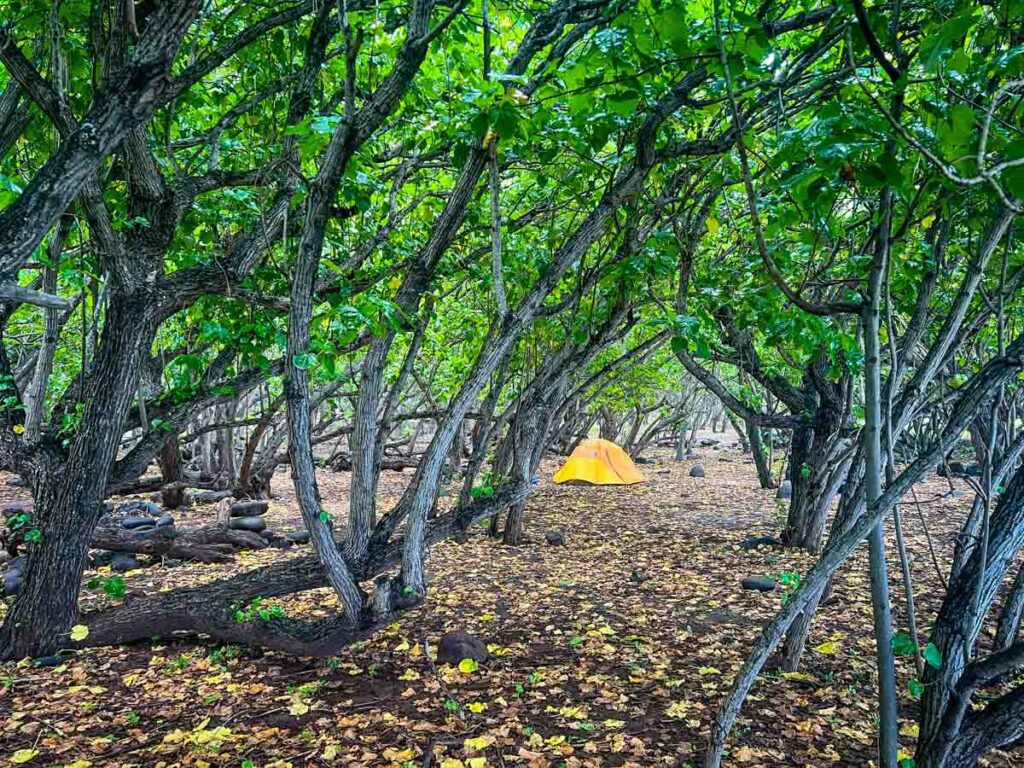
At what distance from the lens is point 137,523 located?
9031 mm

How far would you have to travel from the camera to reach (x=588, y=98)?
2.55 meters

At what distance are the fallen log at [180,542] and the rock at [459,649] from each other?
460cm

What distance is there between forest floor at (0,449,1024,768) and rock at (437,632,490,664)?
0.11 metres

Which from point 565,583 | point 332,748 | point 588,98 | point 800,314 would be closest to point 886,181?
point 588,98

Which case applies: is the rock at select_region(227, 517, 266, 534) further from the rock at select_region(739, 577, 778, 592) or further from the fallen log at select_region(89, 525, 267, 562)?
the rock at select_region(739, 577, 778, 592)

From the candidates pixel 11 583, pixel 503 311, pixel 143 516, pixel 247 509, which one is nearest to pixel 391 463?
pixel 247 509

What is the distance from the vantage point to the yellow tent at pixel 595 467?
12055 millimetres

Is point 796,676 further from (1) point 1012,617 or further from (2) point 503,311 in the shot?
(2) point 503,311

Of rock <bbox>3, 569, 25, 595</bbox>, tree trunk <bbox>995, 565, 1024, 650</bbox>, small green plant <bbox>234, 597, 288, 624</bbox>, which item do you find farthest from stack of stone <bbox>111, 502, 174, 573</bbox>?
tree trunk <bbox>995, 565, 1024, 650</bbox>

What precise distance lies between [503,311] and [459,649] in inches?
94.6

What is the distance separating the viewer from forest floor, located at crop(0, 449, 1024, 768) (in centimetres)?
312

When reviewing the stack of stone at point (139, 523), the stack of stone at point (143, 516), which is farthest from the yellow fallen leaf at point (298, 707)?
the stack of stone at point (143, 516)

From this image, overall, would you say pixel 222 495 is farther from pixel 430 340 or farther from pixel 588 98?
pixel 588 98

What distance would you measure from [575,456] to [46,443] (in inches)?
364
